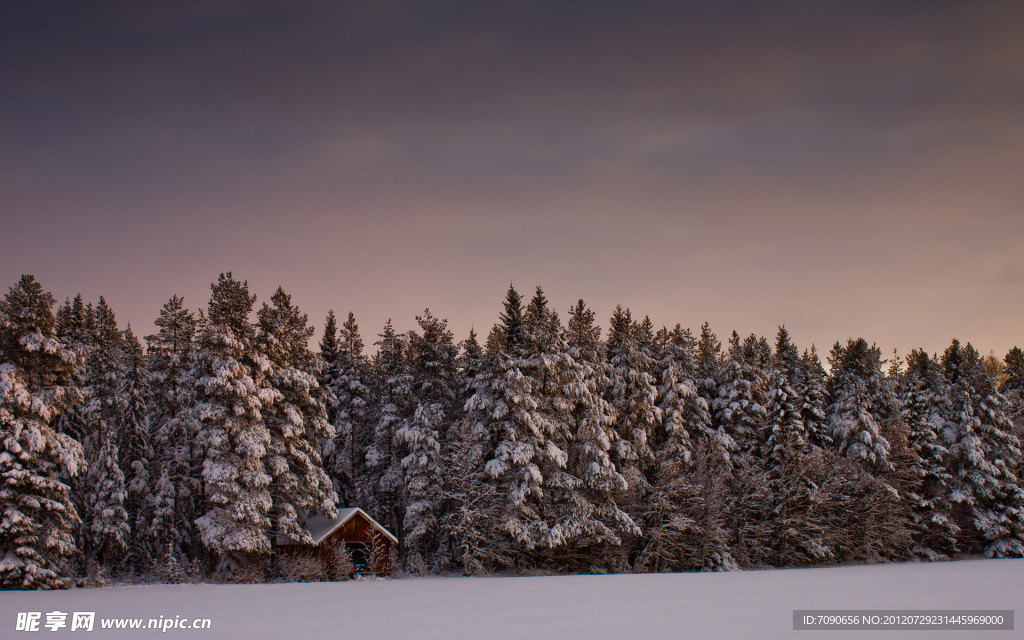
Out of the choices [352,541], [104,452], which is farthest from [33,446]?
[352,541]

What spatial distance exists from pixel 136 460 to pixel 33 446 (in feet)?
41.5

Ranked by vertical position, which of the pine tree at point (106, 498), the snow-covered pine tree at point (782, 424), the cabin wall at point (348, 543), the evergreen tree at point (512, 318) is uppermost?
the evergreen tree at point (512, 318)

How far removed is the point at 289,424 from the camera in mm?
41469

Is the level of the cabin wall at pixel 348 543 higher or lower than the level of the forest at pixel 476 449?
lower

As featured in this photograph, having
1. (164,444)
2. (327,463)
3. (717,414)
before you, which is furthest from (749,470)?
(164,444)

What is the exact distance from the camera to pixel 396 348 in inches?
2067

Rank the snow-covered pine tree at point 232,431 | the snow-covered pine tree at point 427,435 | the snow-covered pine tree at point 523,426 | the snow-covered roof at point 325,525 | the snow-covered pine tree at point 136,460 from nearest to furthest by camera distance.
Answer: the snow-covered pine tree at point 232,431 < the snow-covered pine tree at point 523,426 < the snow-covered roof at point 325,525 < the snow-covered pine tree at point 136,460 < the snow-covered pine tree at point 427,435

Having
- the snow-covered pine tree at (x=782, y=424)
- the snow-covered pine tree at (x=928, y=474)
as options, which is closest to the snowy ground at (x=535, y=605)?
the snow-covered pine tree at (x=782, y=424)

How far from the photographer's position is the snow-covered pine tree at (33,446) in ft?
101

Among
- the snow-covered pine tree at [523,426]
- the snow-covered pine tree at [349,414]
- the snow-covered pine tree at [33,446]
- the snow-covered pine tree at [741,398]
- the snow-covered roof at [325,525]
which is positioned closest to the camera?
the snow-covered pine tree at [33,446]

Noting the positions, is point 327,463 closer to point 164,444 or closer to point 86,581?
point 164,444

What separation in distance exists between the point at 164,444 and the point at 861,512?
49.3m

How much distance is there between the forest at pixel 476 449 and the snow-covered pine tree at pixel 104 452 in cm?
15

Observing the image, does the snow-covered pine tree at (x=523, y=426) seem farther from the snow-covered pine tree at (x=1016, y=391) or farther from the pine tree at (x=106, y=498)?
the snow-covered pine tree at (x=1016, y=391)
